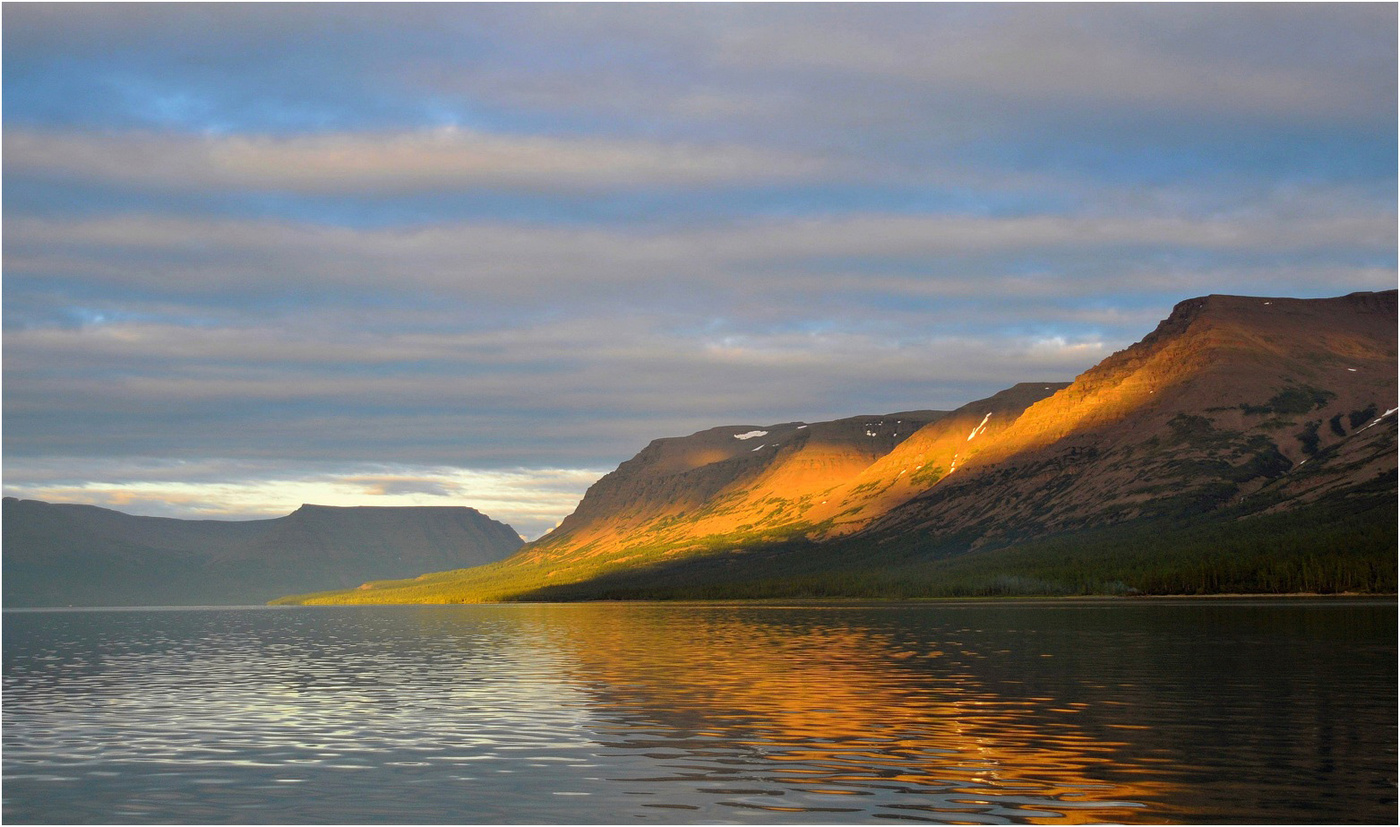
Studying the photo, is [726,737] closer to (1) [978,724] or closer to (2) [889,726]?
(2) [889,726]

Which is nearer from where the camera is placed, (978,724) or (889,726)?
(889,726)

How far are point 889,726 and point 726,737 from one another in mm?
6690

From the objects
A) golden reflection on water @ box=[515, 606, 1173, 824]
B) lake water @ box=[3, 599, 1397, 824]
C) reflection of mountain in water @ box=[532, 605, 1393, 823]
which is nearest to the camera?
lake water @ box=[3, 599, 1397, 824]

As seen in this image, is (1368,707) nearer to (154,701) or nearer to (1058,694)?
(1058,694)

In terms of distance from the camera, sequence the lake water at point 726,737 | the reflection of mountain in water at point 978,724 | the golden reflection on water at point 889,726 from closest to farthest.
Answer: the lake water at point 726,737 → the golden reflection on water at point 889,726 → the reflection of mountain in water at point 978,724

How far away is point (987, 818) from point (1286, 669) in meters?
47.5

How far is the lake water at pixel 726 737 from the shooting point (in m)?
33.0

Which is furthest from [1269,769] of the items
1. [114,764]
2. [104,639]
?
[104,639]

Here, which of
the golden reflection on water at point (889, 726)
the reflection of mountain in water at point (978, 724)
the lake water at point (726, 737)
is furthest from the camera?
the reflection of mountain in water at point (978, 724)

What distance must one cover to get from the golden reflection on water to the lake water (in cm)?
19

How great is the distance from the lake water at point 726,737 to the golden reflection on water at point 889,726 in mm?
191

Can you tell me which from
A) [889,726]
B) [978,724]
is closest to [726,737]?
[889,726]

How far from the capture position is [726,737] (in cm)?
4559

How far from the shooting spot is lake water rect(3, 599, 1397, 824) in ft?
108
